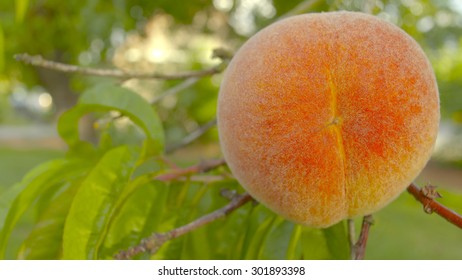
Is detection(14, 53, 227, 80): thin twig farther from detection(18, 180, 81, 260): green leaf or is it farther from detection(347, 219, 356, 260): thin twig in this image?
detection(347, 219, 356, 260): thin twig

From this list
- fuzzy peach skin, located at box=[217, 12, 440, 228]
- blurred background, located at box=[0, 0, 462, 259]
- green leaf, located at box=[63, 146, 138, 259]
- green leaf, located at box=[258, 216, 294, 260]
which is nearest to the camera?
fuzzy peach skin, located at box=[217, 12, 440, 228]

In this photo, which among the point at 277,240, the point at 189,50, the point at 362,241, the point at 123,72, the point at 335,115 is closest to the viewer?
the point at 335,115

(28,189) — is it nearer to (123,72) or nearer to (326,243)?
(123,72)

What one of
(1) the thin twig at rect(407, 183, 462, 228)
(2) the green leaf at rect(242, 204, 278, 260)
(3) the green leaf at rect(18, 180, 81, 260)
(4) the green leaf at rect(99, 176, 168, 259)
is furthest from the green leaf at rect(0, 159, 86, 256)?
(1) the thin twig at rect(407, 183, 462, 228)

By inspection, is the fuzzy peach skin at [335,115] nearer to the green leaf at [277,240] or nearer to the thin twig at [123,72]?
the green leaf at [277,240]

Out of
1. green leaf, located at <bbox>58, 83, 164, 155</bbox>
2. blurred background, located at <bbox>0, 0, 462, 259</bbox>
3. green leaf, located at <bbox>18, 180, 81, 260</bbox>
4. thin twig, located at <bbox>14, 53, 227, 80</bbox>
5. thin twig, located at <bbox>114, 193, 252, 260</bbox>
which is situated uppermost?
blurred background, located at <bbox>0, 0, 462, 259</bbox>

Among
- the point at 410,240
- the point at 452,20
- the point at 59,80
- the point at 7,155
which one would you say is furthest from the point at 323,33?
the point at 7,155

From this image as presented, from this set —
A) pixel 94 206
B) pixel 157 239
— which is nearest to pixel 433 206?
pixel 157 239
